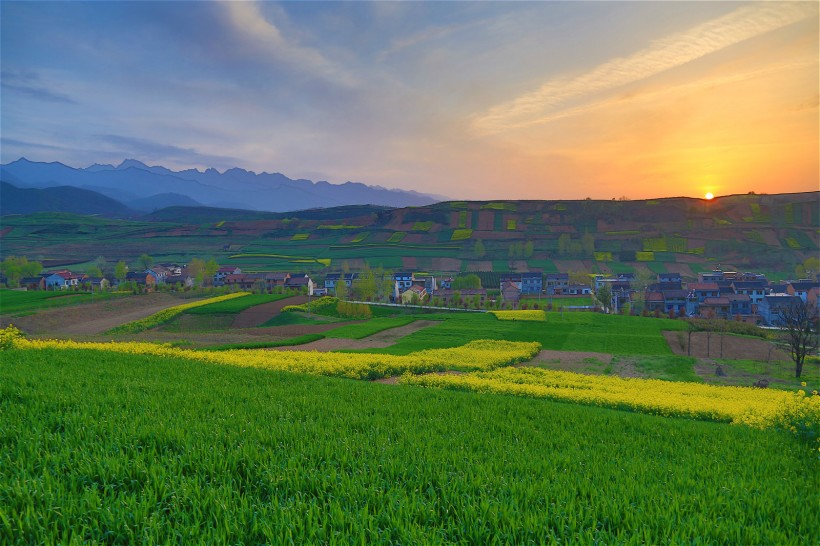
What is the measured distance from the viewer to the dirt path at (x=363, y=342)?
132 ft

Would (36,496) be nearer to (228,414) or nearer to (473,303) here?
(228,414)

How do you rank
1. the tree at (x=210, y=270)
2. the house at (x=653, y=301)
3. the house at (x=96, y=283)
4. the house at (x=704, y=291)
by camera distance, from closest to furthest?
1. the house at (x=653, y=301)
2. the house at (x=704, y=291)
3. the house at (x=96, y=283)
4. the tree at (x=210, y=270)

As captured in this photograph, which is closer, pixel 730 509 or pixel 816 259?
pixel 730 509

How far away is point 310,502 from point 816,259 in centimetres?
16418

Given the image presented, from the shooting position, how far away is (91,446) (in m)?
7.13

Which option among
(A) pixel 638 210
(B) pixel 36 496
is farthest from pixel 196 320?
(A) pixel 638 210

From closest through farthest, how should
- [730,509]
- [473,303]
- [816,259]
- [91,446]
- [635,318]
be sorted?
[730,509], [91,446], [635,318], [473,303], [816,259]

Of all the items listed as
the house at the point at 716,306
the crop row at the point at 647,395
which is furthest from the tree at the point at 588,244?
the crop row at the point at 647,395

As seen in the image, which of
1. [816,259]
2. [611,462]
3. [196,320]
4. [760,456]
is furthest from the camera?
[816,259]

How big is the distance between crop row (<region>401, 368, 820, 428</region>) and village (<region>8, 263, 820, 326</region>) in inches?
2188

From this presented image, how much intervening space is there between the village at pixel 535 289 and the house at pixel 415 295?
0.77 ft

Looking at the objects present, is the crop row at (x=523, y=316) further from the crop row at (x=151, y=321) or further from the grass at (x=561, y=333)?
the crop row at (x=151, y=321)

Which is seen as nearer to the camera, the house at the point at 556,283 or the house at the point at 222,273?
the house at the point at 556,283

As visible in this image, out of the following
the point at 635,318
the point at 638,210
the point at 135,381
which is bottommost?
the point at 635,318
